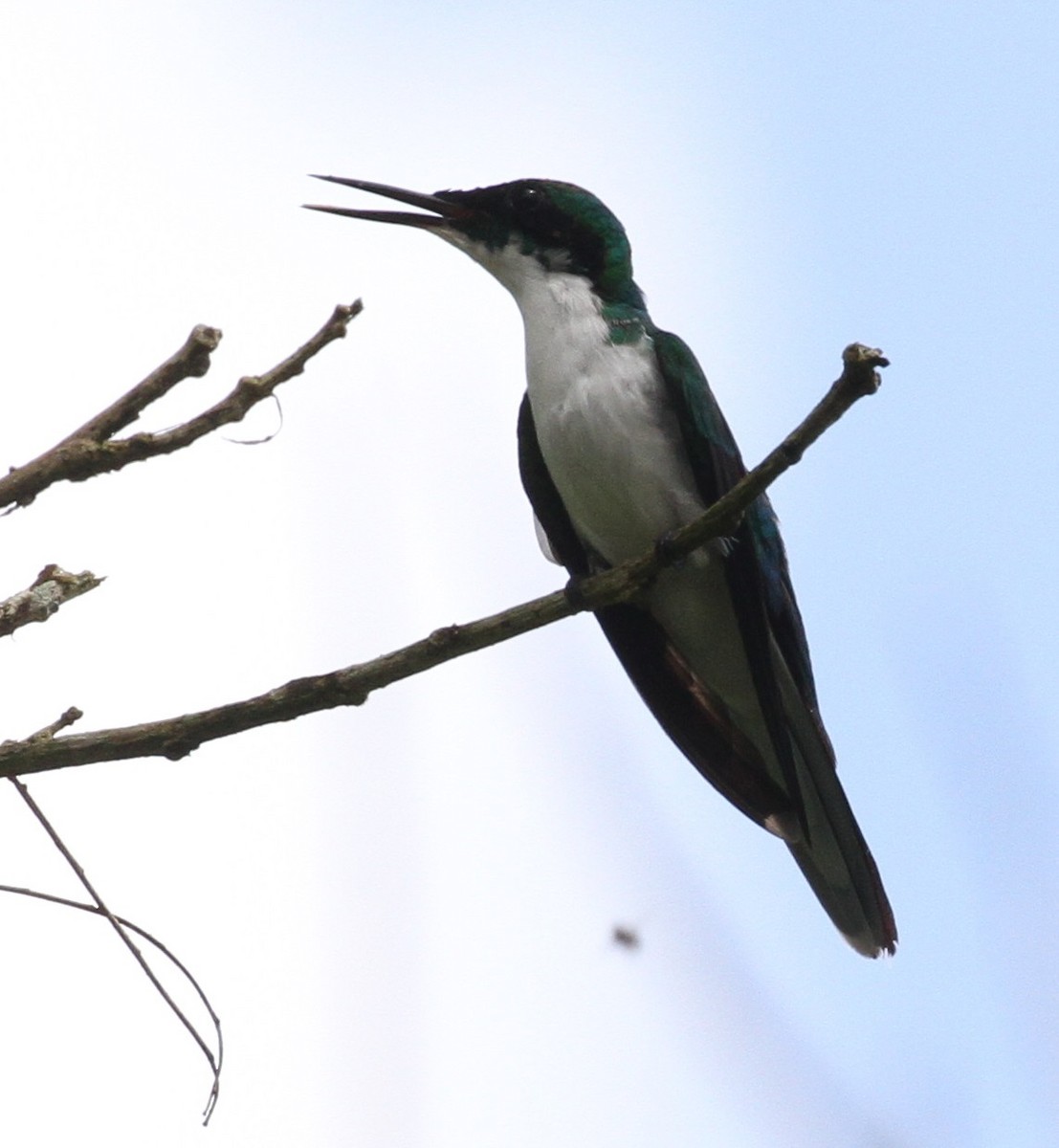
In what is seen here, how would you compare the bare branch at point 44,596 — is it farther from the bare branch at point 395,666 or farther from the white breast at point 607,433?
the white breast at point 607,433

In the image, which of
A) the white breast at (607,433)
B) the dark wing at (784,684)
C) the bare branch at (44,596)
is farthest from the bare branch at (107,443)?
the dark wing at (784,684)

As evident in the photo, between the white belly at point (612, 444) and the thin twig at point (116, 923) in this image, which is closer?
the thin twig at point (116, 923)

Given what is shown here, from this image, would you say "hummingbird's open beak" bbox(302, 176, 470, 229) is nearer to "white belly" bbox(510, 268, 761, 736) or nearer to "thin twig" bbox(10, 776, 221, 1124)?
"white belly" bbox(510, 268, 761, 736)

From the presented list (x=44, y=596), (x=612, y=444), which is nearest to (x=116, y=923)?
(x=44, y=596)

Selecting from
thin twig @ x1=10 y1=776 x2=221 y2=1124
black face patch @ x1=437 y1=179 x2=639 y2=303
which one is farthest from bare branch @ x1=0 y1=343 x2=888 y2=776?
black face patch @ x1=437 y1=179 x2=639 y2=303

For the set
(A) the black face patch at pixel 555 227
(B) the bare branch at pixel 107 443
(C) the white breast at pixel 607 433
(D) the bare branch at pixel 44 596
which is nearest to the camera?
(B) the bare branch at pixel 107 443

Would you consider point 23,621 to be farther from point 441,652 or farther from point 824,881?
point 824,881

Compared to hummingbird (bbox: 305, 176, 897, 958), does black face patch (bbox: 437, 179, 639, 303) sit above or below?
above

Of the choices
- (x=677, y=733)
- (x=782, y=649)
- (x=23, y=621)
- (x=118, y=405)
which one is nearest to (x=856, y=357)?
(x=118, y=405)
